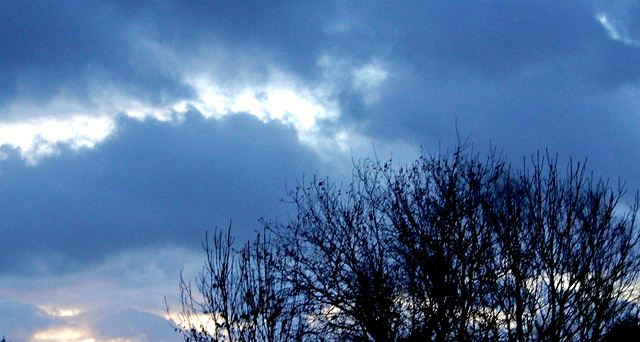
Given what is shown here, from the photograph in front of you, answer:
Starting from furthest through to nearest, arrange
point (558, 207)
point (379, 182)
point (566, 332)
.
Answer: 1. point (379, 182)
2. point (558, 207)
3. point (566, 332)

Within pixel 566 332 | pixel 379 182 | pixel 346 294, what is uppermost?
pixel 379 182

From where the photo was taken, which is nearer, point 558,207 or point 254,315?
point 254,315

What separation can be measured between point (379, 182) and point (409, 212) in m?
2.89

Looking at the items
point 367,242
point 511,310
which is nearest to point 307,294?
point 367,242

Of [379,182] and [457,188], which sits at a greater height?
[379,182]

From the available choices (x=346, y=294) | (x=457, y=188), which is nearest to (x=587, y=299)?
(x=457, y=188)

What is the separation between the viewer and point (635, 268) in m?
16.7

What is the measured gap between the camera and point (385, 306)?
18938 millimetres

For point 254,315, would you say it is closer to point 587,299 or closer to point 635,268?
point 587,299

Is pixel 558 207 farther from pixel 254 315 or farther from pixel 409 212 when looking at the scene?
pixel 254 315

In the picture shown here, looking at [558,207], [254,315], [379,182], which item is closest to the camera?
[254,315]

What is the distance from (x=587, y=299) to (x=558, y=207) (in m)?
2.57

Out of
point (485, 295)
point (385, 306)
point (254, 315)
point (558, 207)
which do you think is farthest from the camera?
point (385, 306)

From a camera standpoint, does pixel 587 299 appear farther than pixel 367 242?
No
